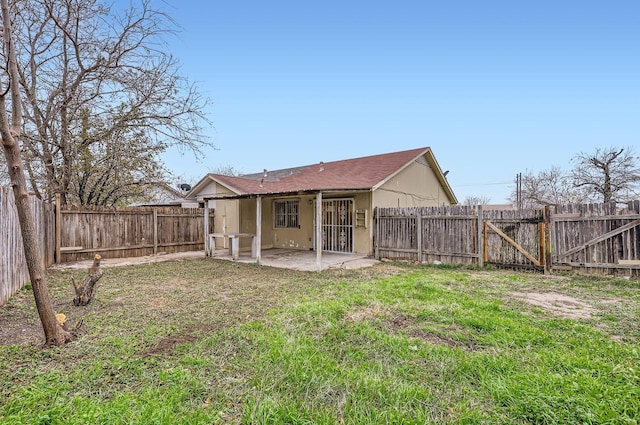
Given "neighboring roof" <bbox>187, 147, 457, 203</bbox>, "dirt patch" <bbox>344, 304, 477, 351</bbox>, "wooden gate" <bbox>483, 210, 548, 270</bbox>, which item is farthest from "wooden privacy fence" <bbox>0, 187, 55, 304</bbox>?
"wooden gate" <bbox>483, 210, 548, 270</bbox>

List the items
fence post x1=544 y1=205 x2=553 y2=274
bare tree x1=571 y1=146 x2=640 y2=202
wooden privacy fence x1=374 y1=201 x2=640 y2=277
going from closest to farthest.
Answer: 1. wooden privacy fence x1=374 y1=201 x2=640 y2=277
2. fence post x1=544 y1=205 x2=553 y2=274
3. bare tree x1=571 y1=146 x2=640 y2=202

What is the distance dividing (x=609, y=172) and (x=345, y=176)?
61.2 feet

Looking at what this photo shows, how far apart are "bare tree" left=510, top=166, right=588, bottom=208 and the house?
15921 millimetres

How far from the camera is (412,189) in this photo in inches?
497

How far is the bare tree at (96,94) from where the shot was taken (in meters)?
8.80

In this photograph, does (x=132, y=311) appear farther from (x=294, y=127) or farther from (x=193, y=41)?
(x=294, y=127)

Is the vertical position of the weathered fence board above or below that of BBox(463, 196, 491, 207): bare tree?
below

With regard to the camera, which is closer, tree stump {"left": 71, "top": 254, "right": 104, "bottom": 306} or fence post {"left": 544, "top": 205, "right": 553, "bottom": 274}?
tree stump {"left": 71, "top": 254, "right": 104, "bottom": 306}

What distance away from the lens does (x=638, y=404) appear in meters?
2.12

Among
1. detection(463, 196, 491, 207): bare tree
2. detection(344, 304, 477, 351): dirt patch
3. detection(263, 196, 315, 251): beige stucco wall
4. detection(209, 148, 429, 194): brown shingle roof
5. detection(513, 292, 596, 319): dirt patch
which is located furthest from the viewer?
detection(463, 196, 491, 207): bare tree

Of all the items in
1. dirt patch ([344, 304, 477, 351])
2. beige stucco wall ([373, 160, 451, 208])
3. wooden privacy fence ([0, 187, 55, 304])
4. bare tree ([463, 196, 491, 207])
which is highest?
bare tree ([463, 196, 491, 207])

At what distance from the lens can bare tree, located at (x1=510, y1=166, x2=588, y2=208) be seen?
23250 mm

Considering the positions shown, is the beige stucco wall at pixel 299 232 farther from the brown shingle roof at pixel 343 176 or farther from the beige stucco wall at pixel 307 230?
the brown shingle roof at pixel 343 176

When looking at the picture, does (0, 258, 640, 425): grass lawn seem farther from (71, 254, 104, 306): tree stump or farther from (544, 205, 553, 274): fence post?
(544, 205, 553, 274): fence post
